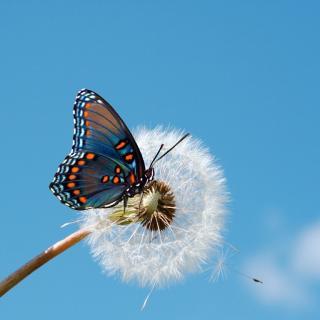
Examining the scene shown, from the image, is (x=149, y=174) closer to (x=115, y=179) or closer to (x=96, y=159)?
(x=115, y=179)

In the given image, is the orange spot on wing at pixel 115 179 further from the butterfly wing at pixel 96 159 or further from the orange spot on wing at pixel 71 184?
the orange spot on wing at pixel 71 184

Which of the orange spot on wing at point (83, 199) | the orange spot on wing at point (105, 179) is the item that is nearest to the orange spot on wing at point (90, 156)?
the orange spot on wing at point (105, 179)

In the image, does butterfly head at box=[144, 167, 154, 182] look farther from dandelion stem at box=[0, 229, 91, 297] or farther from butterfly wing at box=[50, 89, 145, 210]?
dandelion stem at box=[0, 229, 91, 297]

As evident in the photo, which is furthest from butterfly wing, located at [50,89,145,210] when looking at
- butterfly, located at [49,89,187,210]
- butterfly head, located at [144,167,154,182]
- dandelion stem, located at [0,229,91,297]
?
dandelion stem, located at [0,229,91,297]

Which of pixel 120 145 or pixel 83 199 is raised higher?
pixel 120 145

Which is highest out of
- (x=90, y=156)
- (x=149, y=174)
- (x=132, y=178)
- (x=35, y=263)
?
(x=149, y=174)

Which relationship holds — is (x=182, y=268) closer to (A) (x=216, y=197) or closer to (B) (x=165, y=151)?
(A) (x=216, y=197)

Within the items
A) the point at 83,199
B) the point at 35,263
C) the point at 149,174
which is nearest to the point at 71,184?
the point at 83,199
